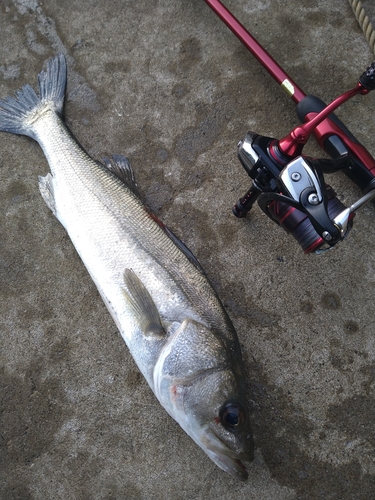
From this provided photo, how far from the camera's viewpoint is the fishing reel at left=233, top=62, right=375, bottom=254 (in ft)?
6.29

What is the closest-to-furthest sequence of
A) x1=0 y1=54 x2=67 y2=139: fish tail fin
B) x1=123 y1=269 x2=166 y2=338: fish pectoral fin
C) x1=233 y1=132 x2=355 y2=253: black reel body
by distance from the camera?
x1=233 y1=132 x2=355 y2=253: black reel body, x1=123 y1=269 x2=166 y2=338: fish pectoral fin, x1=0 y1=54 x2=67 y2=139: fish tail fin

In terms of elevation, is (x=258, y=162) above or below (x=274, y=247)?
above

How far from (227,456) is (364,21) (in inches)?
119

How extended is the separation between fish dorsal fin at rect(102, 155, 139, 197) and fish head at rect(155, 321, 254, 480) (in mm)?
1095

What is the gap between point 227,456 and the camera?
2141 millimetres

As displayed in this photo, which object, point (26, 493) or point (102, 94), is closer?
point (26, 493)

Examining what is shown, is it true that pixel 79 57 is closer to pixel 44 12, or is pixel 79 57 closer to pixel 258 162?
pixel 44 12

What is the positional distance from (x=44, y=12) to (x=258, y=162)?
2462 mm

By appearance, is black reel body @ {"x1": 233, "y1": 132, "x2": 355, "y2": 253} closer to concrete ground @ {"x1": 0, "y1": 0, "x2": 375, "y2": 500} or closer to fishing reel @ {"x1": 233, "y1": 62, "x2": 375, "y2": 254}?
fishing reel @ {"x1": 233, "y1": 62, "x2": 375, "y2": 254}

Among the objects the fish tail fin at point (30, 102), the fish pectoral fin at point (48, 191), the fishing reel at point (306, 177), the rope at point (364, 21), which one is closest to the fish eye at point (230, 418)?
the fishing reel at point (306, 177)

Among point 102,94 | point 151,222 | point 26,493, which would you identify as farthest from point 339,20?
point 26,493

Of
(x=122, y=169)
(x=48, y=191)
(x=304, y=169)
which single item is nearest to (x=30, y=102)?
(x=48, y=191)

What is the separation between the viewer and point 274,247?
2.85 meters

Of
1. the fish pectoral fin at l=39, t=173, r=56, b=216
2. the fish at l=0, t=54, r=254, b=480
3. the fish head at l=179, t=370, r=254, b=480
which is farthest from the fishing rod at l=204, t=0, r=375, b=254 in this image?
the fish pectoral fin at l=39, t=173, r=56, b=216
